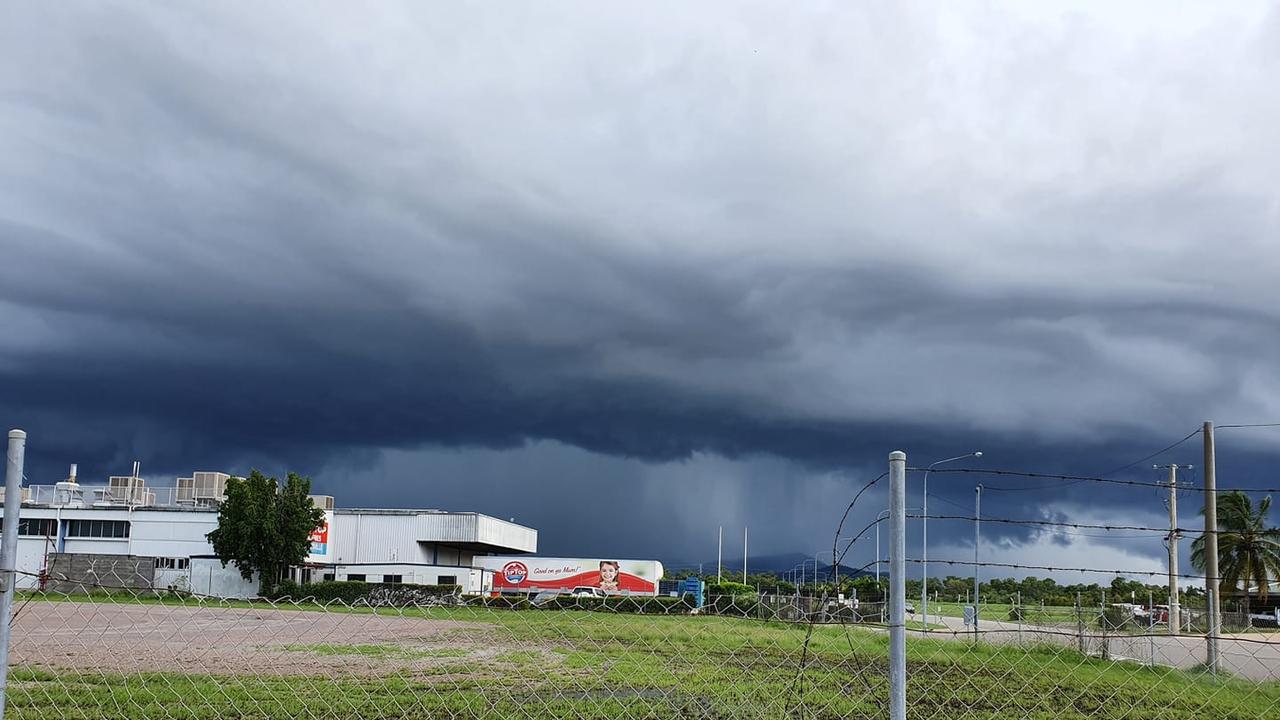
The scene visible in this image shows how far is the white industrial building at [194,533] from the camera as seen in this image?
72.6 meters

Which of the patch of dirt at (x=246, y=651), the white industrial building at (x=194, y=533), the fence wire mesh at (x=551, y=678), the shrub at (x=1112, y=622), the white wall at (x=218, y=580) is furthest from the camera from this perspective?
the white industrial building at (x=194, y=533)

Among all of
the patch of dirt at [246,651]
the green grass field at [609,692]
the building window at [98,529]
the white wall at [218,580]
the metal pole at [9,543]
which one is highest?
the metal pole at [9,543]

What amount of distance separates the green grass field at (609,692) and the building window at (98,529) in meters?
61.2

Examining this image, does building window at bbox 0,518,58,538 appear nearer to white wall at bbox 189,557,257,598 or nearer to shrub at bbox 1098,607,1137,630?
white wall at bbox 189,557,257,598

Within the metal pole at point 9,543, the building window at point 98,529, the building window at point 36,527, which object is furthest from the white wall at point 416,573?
the metal pole at point 9,543

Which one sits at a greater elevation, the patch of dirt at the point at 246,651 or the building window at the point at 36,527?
the building window at the point at 36,527

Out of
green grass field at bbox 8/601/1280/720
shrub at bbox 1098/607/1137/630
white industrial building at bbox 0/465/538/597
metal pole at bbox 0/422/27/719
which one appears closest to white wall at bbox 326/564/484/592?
white industrial building at bbox 0/465/538/597

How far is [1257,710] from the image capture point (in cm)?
1423

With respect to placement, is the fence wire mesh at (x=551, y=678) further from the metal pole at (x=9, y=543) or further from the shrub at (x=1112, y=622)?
the metal pole at (x=9, y=543)

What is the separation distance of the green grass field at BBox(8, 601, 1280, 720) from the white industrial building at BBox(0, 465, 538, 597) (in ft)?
179

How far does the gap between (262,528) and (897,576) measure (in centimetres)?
6526

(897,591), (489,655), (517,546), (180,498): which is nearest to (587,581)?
(517,546)

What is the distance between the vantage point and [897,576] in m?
5.57

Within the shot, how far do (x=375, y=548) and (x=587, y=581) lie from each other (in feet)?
62.3
